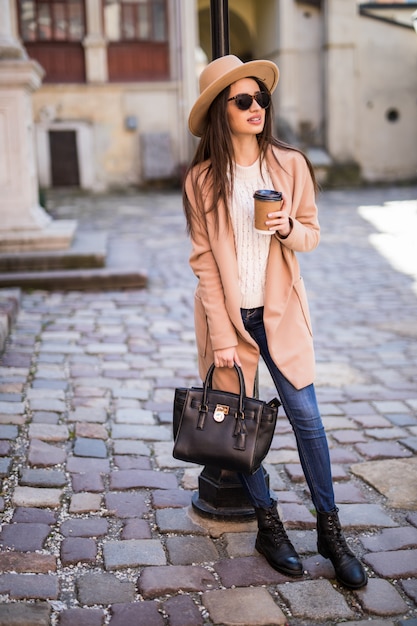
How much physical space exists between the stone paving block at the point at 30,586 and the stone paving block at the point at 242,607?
0.53 meters

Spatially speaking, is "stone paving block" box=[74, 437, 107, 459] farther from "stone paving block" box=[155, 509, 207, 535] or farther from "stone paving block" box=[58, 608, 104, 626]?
"stone paving block" box=[58, 608, 104, 626]

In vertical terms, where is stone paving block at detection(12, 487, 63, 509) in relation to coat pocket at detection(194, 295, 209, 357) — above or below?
below

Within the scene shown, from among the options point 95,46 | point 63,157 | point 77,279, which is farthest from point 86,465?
point 95,46

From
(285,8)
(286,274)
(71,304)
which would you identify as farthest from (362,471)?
(285,8)

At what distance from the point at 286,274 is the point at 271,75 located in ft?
2.37

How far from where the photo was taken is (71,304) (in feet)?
24.7

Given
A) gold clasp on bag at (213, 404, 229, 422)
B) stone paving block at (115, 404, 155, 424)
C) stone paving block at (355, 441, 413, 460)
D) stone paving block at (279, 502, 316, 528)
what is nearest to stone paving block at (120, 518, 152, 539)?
stone paving block at (279, 502, 316, 528)

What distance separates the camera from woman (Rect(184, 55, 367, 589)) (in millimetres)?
2838

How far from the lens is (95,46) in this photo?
20.1 meters

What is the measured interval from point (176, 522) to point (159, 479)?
1.49 ft

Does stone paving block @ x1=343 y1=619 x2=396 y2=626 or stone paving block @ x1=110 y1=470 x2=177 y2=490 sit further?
stone paving block @ x1=110 y1=470 x2=177 y2=490

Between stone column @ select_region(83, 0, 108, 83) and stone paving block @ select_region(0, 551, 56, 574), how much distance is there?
731 inches

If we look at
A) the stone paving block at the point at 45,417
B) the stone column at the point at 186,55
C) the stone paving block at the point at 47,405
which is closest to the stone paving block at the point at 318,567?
the stone paving block at the point at 45,417

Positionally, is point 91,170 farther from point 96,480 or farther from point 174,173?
point 96,480
